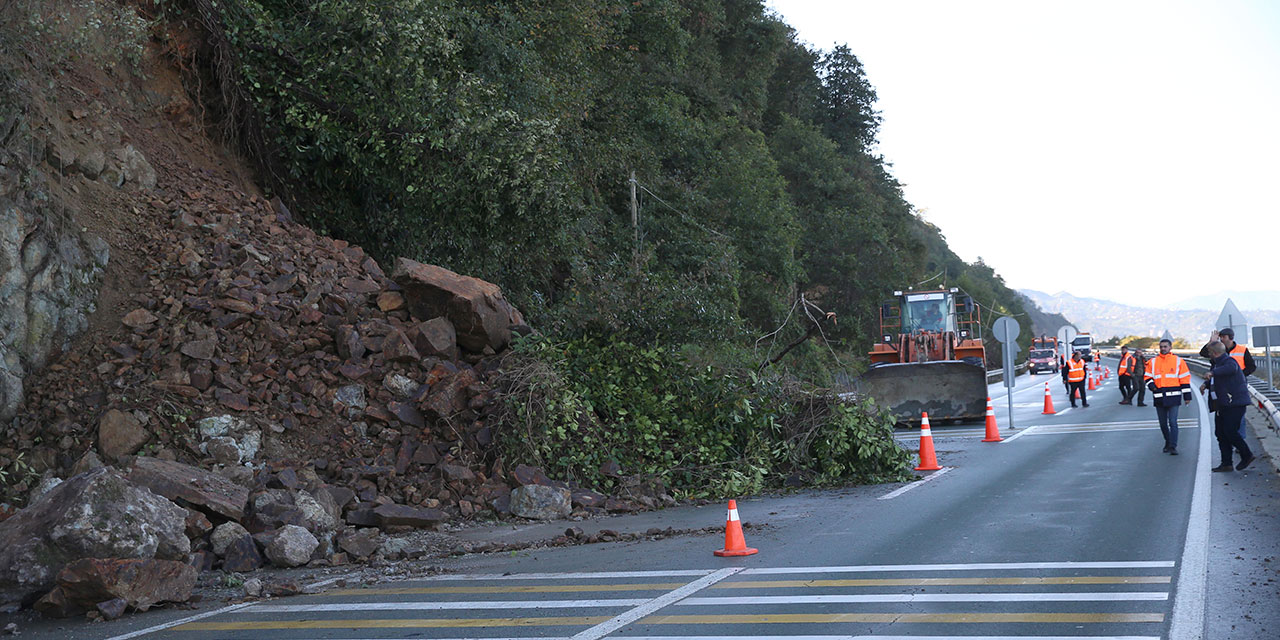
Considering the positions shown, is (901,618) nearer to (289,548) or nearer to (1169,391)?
(289,548)

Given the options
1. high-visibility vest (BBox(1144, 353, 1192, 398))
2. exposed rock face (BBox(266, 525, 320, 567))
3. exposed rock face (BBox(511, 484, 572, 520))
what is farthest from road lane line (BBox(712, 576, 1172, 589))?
high-visibility vest (BBox(1144, 353, 1192, 398))

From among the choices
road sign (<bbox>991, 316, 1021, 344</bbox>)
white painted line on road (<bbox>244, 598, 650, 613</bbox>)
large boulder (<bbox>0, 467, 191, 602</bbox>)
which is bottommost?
white painted line on road (<bbox>244, 598, 650, 613</bbox>)

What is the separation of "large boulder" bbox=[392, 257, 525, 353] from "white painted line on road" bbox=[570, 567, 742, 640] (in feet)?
20.3

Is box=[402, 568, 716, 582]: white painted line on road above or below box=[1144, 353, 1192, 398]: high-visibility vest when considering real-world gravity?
below

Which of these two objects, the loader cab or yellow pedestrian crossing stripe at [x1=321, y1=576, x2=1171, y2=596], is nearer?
yellow pedestrian crossing stripe at [x1=321, y1=576, x2=1171, y2=596]

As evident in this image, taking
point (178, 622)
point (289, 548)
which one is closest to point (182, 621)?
point (178, 622)

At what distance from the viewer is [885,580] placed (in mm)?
7445

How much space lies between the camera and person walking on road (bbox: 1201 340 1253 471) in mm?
12773

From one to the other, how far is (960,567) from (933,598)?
116cm

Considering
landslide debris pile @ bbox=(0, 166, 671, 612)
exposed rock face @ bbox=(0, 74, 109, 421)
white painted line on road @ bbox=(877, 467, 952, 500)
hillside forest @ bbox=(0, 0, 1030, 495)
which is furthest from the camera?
hillside forest @ bbox=(0, 0, 1030, 495)

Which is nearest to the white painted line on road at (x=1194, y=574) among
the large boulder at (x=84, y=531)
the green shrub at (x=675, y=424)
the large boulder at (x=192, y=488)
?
the green shrub at (x=675, y=424)

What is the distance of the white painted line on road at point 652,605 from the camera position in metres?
6.22

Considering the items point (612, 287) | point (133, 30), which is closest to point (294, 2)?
point (133, 30)

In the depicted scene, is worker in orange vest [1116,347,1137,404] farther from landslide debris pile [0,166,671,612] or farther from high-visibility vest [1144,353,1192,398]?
landslide debris pile [0,166,671,612]
